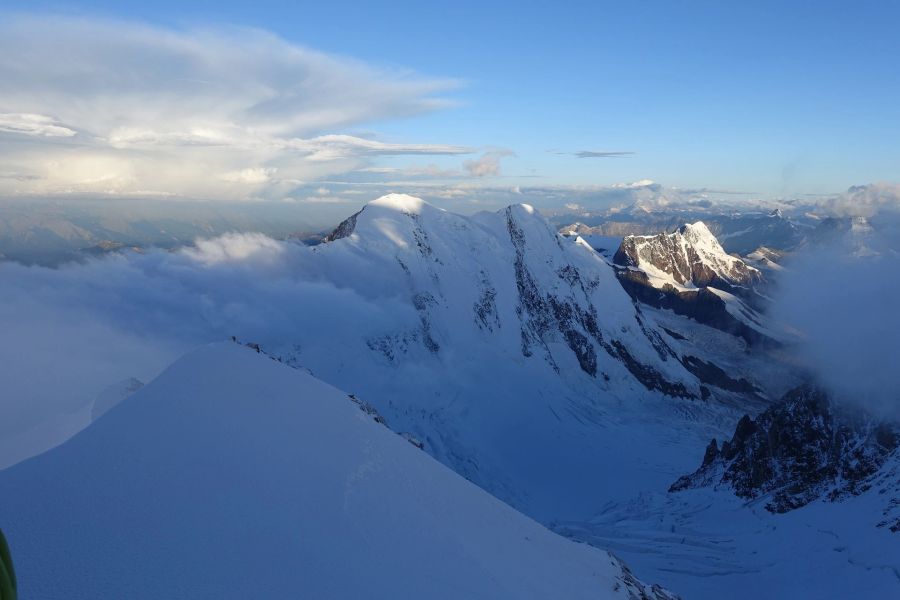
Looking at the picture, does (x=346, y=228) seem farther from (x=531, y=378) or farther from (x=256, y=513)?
(x=256, y=513)

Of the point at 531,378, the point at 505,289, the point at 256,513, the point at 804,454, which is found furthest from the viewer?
the point at 505,289

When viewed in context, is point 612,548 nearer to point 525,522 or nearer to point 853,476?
point 853,476

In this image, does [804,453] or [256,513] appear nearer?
[256,513]

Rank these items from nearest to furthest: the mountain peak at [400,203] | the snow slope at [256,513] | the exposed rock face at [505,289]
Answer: the snow slope at [256,513] → the exposed rock face at [505,289] → the mountain peak at [400,203]

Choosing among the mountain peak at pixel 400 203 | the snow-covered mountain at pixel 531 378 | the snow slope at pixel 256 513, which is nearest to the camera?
the snow slope at pixel 256 513

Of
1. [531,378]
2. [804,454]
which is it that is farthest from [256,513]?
[531,378]

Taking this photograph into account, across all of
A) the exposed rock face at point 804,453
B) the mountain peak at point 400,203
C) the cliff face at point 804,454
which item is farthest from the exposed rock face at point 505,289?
the exposed rock face at point 804,453

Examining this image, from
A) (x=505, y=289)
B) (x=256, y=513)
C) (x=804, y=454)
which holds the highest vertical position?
(x=256, y=513)

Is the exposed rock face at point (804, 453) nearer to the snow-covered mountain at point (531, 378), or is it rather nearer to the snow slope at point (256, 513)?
the snow-covered mountain at point (531, 378)
